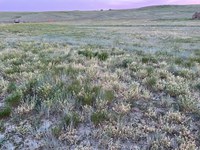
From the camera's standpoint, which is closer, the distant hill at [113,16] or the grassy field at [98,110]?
the grassy field at [98,110]

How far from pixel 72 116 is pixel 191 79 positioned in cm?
458

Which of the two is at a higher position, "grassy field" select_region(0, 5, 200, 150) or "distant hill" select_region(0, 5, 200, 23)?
"grassy field" select_region(0, 5, 200, 150)

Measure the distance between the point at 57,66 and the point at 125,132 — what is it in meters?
5.06

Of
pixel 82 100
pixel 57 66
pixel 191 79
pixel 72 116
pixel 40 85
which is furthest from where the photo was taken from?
pixel 57 66

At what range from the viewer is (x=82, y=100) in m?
7.32

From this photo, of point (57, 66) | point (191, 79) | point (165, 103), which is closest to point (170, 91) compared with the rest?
point (165, 103)

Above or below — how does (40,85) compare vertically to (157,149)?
above

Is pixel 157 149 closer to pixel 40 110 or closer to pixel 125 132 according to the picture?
pixel 125 132

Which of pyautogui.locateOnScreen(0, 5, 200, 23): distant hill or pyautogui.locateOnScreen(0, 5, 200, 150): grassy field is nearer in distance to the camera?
pyautogui.locateOnScreen(0, 5, 200, 150): grassy field

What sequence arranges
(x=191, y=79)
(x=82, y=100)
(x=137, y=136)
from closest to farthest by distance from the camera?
(x=137, y=136)
(x=82, y=100)
(x=191, y=79)

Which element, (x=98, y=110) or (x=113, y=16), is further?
(x=113, y=16)

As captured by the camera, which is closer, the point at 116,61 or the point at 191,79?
the point at 191,79

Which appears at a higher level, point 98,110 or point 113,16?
point 98,110

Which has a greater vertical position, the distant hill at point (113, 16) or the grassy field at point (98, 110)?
the grassy field at point (98, 110)
